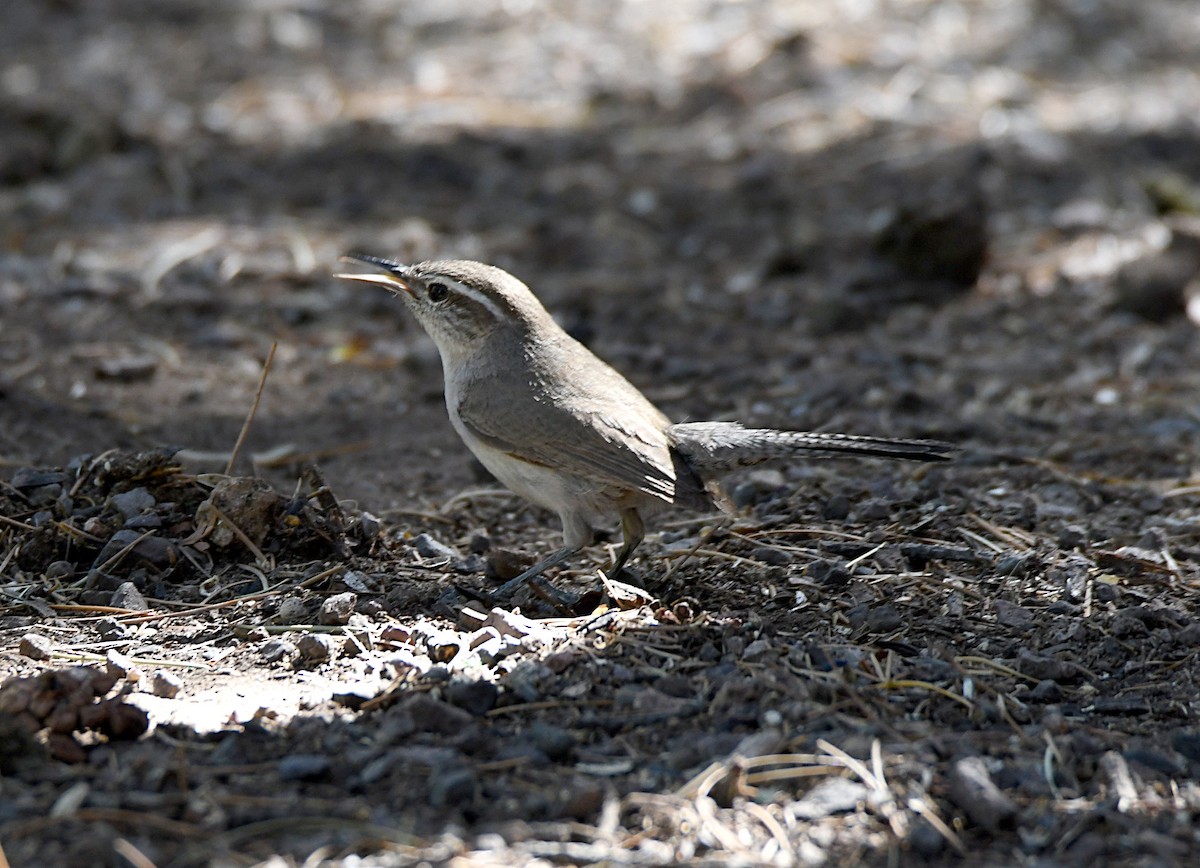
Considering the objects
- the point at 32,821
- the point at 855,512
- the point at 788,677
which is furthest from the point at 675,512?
the point at 32,821

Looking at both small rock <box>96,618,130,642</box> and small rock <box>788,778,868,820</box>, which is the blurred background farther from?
small rock <box>788,778,868,820</box>

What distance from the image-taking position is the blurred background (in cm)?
770

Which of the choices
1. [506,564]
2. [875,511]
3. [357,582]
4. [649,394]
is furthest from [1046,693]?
[649,394]

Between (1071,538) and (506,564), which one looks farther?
(1071,538)

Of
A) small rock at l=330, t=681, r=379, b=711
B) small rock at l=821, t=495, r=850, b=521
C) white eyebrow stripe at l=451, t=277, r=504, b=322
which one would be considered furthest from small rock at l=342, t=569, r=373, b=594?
small rock at l=821, t=495, r=850, b=521

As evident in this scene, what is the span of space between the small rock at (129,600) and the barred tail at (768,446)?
89.4 inches

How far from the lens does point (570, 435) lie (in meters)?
5.71

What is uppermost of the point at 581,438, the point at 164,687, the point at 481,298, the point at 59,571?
the point at 481,298

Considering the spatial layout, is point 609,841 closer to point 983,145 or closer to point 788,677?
point 788,677

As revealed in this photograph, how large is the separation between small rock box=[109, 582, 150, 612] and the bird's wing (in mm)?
1550

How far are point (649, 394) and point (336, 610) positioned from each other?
3230 millimetres

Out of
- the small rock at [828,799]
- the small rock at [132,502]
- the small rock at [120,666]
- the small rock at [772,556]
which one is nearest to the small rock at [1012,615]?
the small rock at [772,556]

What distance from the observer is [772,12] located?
45.8ft

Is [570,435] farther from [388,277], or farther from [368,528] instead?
[388,277]
